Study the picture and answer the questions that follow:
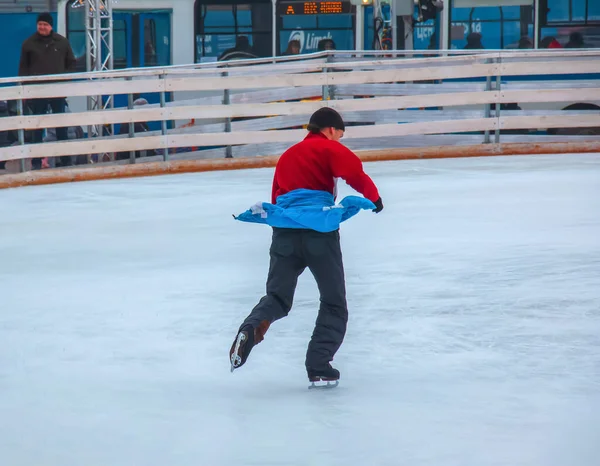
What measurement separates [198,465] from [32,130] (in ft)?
36.0

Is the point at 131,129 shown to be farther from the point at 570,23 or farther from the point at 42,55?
the point at 570,23

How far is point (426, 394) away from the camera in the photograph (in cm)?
489

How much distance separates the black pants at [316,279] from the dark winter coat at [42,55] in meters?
10.2

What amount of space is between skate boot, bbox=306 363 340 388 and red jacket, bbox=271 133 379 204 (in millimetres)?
738

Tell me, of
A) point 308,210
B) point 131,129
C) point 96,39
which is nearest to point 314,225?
point 308,210

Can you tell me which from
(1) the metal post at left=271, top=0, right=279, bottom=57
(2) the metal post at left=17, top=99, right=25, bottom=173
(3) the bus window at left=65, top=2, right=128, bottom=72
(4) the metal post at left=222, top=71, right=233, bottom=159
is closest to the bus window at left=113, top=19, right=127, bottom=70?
(3) the bus window at left=65, top=2, right=128, bottom=72

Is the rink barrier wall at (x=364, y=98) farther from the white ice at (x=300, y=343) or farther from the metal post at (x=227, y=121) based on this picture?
the white ice at (x=300, y=343)

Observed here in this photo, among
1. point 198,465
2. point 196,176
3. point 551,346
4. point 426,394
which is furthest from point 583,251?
point 196,176

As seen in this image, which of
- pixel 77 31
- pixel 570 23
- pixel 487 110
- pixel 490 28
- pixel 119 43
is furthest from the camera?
pixel 77 31

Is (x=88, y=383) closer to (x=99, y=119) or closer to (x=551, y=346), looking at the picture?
(x=551, y=346)

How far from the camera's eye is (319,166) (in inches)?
191

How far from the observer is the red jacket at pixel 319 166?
188 inches

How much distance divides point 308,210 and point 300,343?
1297mm

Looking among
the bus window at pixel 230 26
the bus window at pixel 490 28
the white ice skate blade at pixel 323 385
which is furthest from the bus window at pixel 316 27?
the white ice skate blade at pixel 323 385
